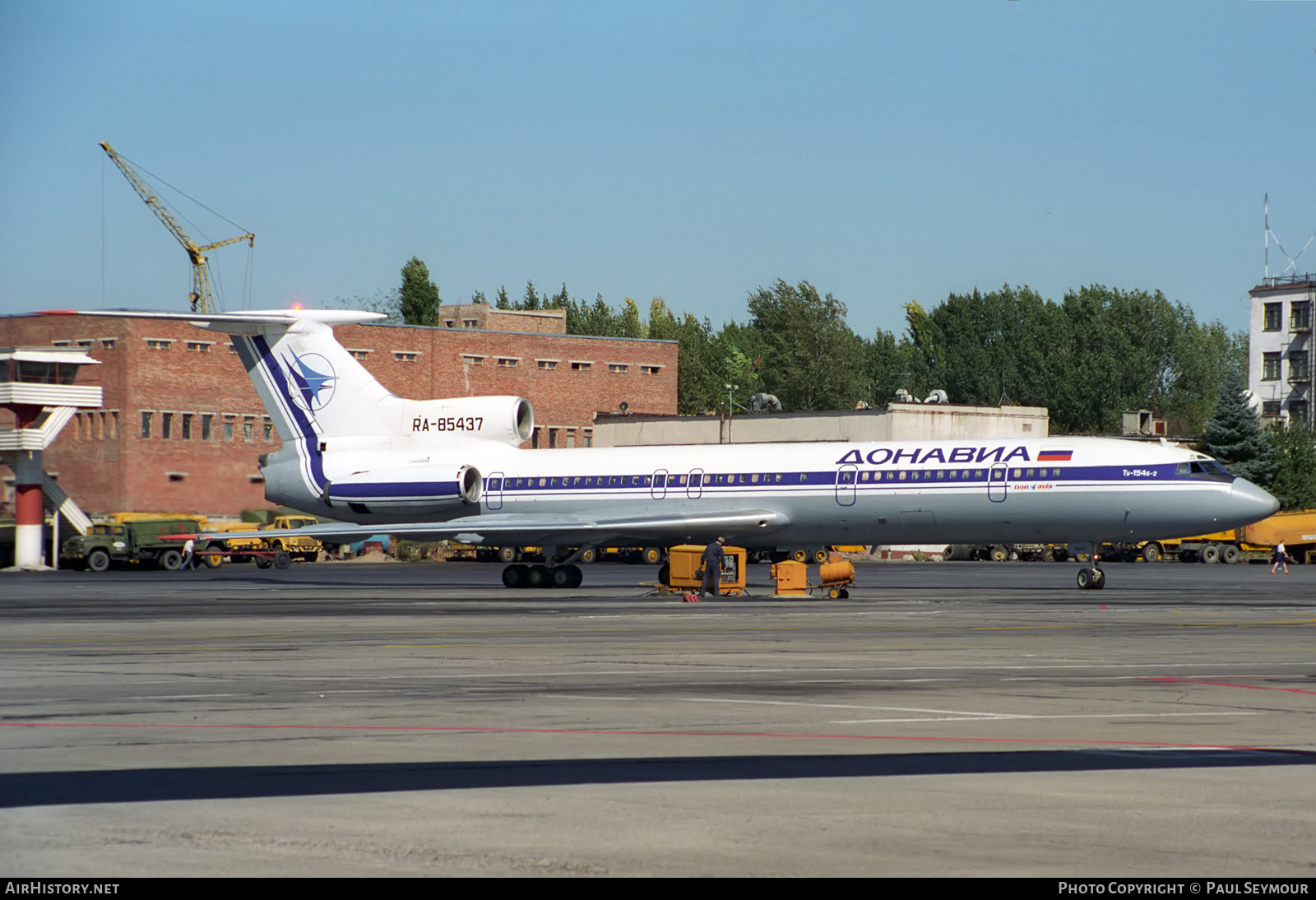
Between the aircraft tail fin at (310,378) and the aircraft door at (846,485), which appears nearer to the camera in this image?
the aircraft door at (846,485)

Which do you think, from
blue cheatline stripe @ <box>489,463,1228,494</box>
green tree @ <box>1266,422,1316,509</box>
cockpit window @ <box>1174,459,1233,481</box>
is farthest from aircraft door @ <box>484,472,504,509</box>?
green tree @ <box>1266,422,1316,509</box>

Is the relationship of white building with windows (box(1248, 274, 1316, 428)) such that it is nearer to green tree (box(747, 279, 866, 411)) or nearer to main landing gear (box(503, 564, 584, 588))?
green tree (box(747, 279, 866, 411))

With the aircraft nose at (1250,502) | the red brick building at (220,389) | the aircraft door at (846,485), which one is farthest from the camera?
the aircraft door at (846,485)

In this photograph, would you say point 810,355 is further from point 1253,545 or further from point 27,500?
point 27,500

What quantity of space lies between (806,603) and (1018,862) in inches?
1026

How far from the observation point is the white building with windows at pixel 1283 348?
12581cm

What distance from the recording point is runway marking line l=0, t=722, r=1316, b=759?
1141 centimetres

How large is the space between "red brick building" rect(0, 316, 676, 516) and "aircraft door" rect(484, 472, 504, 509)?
23.3 ft

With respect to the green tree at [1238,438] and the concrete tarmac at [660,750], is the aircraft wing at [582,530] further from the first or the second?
the green tree at [1238,438]

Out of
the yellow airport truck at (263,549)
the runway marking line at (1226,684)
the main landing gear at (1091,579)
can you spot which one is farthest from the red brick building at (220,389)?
the main landing gear at (1091,579)

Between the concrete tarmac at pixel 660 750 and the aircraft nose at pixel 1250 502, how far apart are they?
13.1 metres

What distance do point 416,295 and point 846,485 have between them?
81.8 meters

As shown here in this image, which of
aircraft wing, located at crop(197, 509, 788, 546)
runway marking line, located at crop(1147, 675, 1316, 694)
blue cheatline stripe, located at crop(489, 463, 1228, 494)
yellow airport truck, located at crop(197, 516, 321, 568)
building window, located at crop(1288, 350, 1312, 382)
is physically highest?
building window, located at crop(1288, 350, 1312, 382)
